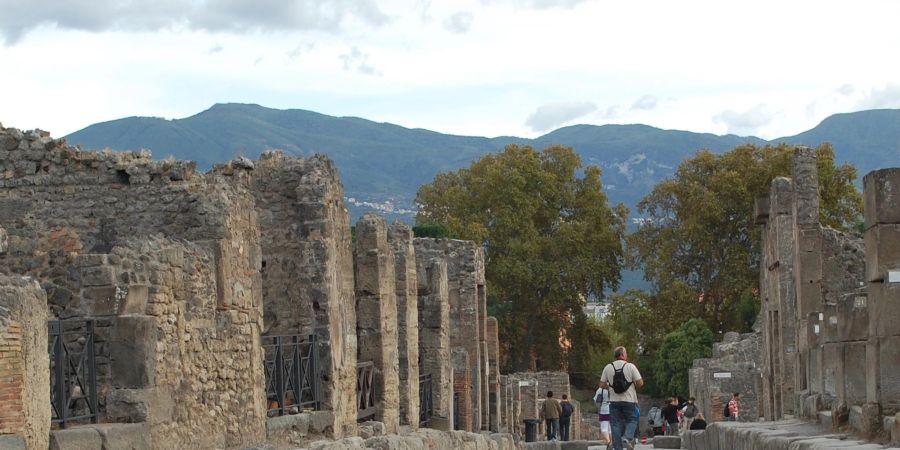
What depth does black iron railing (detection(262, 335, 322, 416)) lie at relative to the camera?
20.1 metres

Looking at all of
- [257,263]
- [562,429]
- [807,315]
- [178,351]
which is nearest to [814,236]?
[807,315]

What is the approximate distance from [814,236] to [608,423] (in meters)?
11.4

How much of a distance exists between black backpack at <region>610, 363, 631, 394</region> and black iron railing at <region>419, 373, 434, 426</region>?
1220cm

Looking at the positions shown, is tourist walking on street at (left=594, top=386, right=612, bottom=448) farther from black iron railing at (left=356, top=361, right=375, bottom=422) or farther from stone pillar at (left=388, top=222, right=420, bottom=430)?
stone pillar at (left=388, top=222, right=420, bottom=430)

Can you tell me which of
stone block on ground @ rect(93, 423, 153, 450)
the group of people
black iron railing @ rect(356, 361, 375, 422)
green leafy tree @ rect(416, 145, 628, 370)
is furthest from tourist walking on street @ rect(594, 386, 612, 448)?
green leafy tree @ rect(416, 145, 628, 370)

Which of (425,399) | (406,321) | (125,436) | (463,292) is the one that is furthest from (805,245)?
(125,436)

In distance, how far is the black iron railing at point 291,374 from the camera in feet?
65.9

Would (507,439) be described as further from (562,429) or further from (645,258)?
(645,258)

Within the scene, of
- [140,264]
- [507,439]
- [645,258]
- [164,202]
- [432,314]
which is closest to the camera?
[140,264]

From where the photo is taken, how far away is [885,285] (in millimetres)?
17969

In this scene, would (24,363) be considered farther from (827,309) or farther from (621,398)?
(827,309)

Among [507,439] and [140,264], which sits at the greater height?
[140,264]

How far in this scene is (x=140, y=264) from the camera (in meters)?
15.6

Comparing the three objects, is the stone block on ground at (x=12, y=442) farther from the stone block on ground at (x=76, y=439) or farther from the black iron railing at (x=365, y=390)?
the black iron railing at (x=365, y=390)
